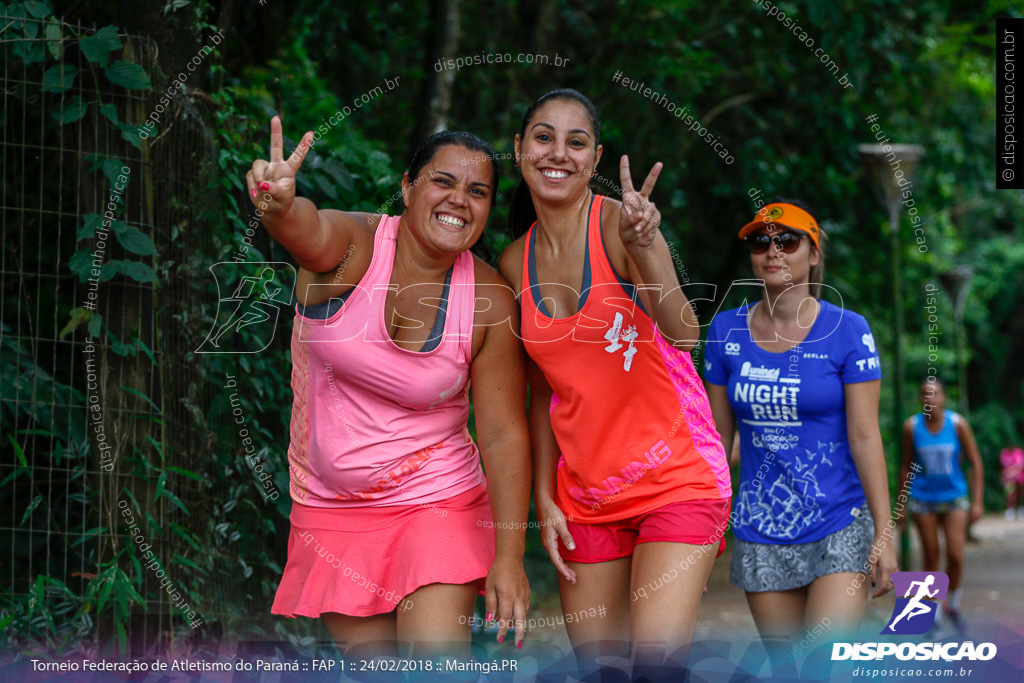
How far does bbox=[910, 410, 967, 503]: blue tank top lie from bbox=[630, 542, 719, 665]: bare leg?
4904mm

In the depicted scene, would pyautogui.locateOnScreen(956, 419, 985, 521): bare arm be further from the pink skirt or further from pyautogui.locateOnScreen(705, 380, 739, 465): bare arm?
the pink skirt

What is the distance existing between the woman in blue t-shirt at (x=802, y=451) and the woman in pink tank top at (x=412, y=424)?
0.99 metres

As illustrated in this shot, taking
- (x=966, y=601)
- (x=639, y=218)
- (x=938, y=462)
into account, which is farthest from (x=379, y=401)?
(x=966, y=601)

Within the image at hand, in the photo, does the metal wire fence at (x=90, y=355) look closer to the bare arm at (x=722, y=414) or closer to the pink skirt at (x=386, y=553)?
the pink skirt at (x=386, y=553)

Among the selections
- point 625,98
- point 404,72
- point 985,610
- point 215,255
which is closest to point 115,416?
point 215,255

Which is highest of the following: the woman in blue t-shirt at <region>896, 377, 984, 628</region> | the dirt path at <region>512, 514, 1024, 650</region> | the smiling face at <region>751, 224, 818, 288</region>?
the smiling face at <region>751, 224, 818, 288</region>

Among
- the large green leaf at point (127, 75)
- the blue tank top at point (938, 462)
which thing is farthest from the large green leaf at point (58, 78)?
the blue tank top at point (938, 462)

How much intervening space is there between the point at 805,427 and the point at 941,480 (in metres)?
4.28

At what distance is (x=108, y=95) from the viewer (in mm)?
3572

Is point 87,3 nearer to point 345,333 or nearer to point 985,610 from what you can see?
point 345,333

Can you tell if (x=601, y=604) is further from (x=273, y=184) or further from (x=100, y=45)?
(x=100, y=45)

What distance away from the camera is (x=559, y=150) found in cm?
296

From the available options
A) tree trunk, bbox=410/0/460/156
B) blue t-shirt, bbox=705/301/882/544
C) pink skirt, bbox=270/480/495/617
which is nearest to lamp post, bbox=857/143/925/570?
tree trunk, bbox=410/0/460/156

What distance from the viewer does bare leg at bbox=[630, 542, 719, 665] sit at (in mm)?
2803
